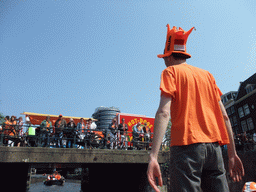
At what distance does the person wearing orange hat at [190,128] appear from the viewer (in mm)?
1675

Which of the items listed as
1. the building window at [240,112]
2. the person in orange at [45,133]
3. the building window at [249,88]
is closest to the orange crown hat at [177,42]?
the person in orange at [45,133]

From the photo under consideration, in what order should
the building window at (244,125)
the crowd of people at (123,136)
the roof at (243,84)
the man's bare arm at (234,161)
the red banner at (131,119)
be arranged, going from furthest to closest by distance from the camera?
the roof at (243,84) < the building window at (244,125) < the red banner at (131,119) < the crowd of people at (123,136) < the man's bare arm at (234,161)

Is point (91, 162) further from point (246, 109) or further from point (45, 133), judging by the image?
point (246, 109)

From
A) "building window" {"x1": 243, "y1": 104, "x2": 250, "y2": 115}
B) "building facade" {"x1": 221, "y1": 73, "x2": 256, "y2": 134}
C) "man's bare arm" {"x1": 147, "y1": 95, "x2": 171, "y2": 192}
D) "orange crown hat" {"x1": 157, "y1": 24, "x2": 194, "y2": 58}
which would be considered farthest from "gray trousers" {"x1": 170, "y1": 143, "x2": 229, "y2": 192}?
"building window" {"x1": 243, "y1": 104, "x2": 250, "y2": 115}

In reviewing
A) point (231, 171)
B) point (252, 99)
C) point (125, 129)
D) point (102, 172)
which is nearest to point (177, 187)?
point (231, 171)

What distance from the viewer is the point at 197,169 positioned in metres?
1.66

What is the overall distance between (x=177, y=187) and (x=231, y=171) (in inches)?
35.9

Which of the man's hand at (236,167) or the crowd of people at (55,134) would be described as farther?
the crowd of people at (55,134)

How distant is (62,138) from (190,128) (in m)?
9.56

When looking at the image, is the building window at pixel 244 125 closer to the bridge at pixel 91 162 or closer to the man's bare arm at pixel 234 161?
the bridge at pixel 91 162

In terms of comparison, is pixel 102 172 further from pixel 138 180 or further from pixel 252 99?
pixel 252 99

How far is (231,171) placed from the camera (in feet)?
7.26

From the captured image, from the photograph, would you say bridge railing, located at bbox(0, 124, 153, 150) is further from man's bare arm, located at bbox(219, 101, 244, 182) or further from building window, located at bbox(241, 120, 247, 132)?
building window, located at bbox(241, 120, 247, 132)

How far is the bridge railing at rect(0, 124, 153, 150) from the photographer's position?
32.8ft
